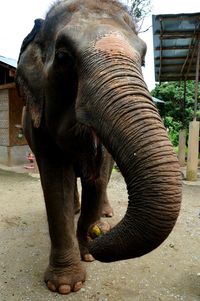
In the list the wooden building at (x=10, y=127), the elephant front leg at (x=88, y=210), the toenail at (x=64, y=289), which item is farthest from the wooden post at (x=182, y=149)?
the toenail at (x=64, y=289)

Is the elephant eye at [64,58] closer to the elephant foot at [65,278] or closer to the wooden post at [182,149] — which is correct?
the elephant foot at [65,278]

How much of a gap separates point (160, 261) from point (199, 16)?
17.7 ft

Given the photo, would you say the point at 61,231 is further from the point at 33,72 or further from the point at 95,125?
the point at 95,125

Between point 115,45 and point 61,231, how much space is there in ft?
5.66

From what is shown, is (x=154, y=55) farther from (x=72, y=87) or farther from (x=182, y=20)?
(x=72, y=87)

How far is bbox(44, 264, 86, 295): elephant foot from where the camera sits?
9.95 ft

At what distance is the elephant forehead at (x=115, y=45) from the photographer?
6.40 ft

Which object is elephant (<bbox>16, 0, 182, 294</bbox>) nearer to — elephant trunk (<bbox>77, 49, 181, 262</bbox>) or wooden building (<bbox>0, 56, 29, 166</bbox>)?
elephant trunk (<bbox>77, 49, 181, 262</bbox>)

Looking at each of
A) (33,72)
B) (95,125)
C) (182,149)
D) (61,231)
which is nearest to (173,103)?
(182,149)

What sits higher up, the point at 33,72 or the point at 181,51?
the point at 181,51

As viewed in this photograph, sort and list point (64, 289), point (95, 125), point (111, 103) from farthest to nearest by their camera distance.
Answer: point (64, 289)
point (95, 125)
point (111, 103)

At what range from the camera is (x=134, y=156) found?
163 cm

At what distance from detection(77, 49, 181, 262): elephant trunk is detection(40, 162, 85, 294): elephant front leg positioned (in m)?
1.21

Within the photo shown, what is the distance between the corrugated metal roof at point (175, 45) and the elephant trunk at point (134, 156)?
593 centimetres
